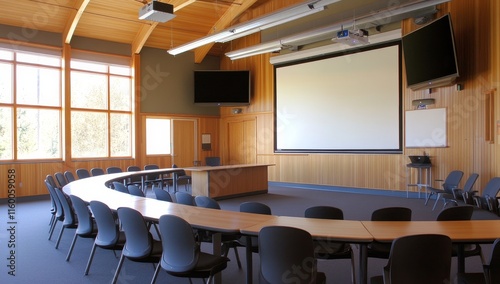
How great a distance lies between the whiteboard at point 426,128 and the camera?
8.50m

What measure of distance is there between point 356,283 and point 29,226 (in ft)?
18.6

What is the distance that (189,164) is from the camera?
13.4 metres

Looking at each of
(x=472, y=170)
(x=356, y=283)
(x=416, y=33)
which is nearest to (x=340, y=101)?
(x=416, y=33)

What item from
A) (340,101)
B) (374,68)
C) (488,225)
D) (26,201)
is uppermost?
(374,68)

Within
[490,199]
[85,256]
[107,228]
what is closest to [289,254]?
[107,228]

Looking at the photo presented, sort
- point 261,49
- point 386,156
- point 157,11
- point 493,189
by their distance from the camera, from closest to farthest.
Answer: point 493,189 → point 157,11 → point 386,156 → point 261,49

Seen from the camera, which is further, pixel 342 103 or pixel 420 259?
pixel 342 103

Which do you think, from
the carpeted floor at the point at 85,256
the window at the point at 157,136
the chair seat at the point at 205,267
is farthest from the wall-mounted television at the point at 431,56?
the window at the point at 157,136

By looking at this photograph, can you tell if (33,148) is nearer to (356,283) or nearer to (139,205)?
(139,205)

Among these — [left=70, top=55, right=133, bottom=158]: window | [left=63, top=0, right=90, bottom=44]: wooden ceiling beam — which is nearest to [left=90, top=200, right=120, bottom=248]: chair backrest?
[left=63, top=0, right=90, bottom=44]: wooden ceiling beam

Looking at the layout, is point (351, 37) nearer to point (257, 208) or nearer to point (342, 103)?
point (342, 103)

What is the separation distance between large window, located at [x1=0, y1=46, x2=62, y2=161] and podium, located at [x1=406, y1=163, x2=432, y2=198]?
30.8 ft

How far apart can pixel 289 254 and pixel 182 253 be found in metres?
0.91

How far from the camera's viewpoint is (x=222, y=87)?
13.0 m
